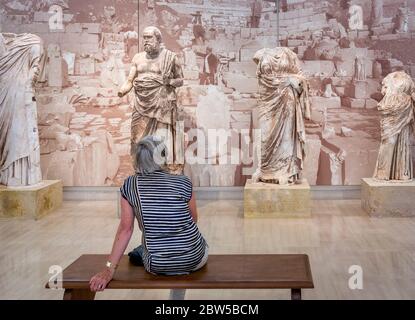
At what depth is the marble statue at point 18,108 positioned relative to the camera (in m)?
7.44

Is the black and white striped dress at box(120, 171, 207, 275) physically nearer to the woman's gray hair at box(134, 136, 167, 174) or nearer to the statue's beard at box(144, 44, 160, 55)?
the woman's gray hair at box(134, 136, 167, 174)

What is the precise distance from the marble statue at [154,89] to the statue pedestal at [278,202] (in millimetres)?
1219

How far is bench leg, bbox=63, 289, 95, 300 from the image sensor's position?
11.8 feet

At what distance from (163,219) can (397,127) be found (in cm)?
484

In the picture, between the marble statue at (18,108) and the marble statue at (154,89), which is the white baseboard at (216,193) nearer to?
the marble statue at (154,89)

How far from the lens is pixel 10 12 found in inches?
360

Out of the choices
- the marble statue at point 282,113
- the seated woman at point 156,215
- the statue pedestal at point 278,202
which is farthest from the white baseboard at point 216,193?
the seated woman at point 156,215

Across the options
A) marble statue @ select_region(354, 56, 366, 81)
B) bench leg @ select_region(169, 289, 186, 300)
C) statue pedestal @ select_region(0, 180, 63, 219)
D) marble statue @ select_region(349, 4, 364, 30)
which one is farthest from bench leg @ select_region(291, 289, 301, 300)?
marble statue @ select_region(349, 4, 364, 30)

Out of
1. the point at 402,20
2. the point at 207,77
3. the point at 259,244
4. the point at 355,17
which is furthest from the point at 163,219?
the point at 402,20

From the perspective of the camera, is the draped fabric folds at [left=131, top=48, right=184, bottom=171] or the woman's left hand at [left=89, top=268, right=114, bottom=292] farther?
the draped fabric folds at [left=131, top=48, right=184, bottom=171]

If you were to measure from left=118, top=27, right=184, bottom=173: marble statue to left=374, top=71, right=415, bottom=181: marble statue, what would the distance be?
2693mm

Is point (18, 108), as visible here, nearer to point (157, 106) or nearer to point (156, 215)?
point (157, 106)

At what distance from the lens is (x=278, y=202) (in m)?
7.37
